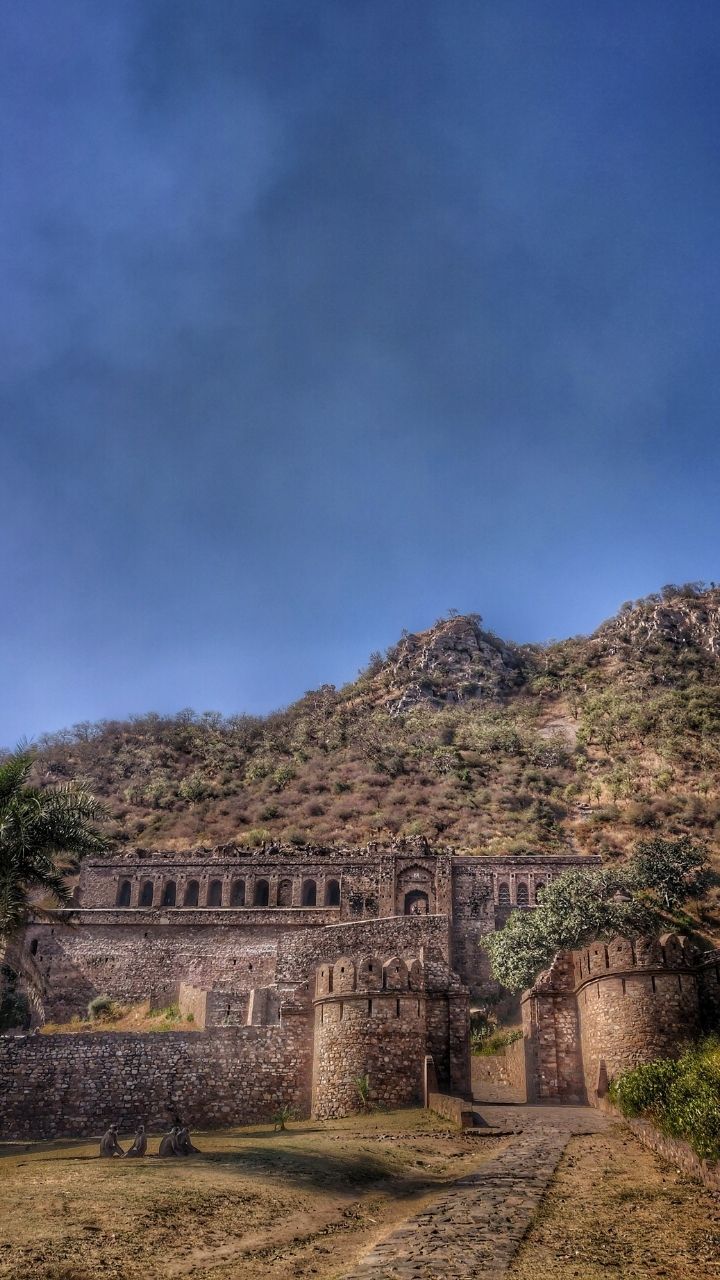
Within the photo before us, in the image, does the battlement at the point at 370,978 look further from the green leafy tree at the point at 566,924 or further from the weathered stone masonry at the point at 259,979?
the green leafy tree at the point at 566,924

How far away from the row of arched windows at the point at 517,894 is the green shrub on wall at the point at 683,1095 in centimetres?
2879

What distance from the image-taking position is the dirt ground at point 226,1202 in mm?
10266

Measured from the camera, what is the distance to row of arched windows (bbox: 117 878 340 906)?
51.3 m

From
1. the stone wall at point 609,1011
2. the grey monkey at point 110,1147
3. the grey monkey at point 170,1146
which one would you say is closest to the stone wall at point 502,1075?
the stone wall at point 609,1011

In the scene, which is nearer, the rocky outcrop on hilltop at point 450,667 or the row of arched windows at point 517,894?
the row of arched windows at point 517,894

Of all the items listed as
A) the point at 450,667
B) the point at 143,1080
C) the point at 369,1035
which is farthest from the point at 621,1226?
the point at 450,667

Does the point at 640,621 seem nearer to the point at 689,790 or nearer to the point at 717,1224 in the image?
the point at 689,790

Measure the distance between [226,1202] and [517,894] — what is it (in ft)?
133

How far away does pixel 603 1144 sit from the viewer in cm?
1812

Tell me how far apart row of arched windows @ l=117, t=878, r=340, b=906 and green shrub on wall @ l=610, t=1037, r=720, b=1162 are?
30432 mm

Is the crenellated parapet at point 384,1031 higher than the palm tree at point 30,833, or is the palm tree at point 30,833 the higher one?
the palm tree at point 30,833

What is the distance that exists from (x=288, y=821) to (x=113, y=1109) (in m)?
50.1

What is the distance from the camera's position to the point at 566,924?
3759 centimetres

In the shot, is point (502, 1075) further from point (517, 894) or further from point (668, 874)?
point (517, 894)
